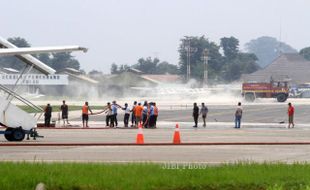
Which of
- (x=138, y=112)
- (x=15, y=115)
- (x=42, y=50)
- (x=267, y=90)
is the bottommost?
(x=15, y=115)

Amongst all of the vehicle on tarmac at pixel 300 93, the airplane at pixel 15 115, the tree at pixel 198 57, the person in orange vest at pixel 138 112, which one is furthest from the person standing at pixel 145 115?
the tree at pixel 198 57

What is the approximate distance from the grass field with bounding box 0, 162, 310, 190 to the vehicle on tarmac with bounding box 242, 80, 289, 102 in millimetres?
83138

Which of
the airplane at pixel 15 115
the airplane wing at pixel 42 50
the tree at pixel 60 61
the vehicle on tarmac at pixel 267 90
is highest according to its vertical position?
the tree at pixel 60 61

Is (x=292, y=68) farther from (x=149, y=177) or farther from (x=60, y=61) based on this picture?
(x=149, y=177)

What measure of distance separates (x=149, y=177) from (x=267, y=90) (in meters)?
86.3

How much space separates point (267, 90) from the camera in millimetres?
101438

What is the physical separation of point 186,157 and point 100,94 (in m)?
79.0

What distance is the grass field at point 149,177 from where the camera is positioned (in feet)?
50.6

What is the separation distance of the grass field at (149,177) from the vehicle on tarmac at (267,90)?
83138 mm

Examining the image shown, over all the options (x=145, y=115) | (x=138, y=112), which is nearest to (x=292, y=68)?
(x=145, y=115)

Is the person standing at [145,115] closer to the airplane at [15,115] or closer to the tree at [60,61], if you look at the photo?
the airplane at [15,115]

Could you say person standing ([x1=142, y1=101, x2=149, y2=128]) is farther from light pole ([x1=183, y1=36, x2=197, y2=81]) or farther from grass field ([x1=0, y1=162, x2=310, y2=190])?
light pole ([x1=183, y1=36, x2=197, y2=81])

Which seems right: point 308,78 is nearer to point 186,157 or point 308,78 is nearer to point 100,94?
point 100,94

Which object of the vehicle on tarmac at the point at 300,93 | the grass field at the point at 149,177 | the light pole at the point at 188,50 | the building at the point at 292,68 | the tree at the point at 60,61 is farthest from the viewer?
the building at the point at 292,68
